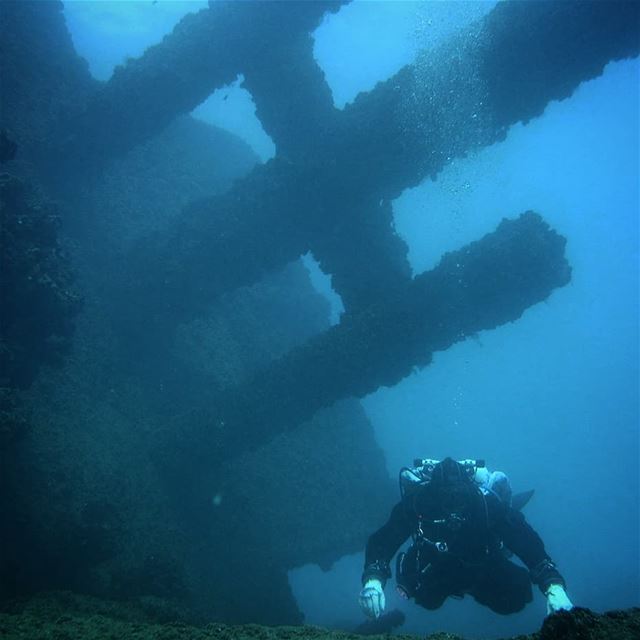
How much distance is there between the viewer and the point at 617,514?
223 ft

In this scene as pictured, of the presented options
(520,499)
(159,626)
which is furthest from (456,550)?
(159,626)

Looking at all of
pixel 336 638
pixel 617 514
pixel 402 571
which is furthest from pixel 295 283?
pixel 617 514

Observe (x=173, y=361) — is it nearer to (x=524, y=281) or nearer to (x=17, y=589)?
(x=17, y=589)

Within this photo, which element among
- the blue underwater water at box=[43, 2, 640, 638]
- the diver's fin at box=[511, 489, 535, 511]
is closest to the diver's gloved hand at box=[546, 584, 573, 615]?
the diver's fin at box=[511, 489, 535, 511]

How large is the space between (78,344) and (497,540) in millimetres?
6439

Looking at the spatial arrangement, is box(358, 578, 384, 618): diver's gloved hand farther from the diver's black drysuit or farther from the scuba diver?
the diver's black drysuit

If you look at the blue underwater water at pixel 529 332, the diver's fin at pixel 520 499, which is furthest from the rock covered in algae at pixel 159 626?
the blue underwater water at pixel 529 332

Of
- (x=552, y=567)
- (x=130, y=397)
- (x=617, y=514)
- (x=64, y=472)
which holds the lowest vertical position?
(x=552, y=567)

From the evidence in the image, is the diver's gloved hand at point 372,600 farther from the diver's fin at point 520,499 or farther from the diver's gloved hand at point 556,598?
the diver's fin at point 520,499

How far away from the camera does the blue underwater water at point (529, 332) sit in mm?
26875

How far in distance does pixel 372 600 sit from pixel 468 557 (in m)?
1.08

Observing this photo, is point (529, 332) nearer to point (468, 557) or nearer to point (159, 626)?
point (468, 557)

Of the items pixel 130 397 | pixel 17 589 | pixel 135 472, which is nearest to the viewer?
pixel 17 589

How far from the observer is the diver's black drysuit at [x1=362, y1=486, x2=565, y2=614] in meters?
4.84
